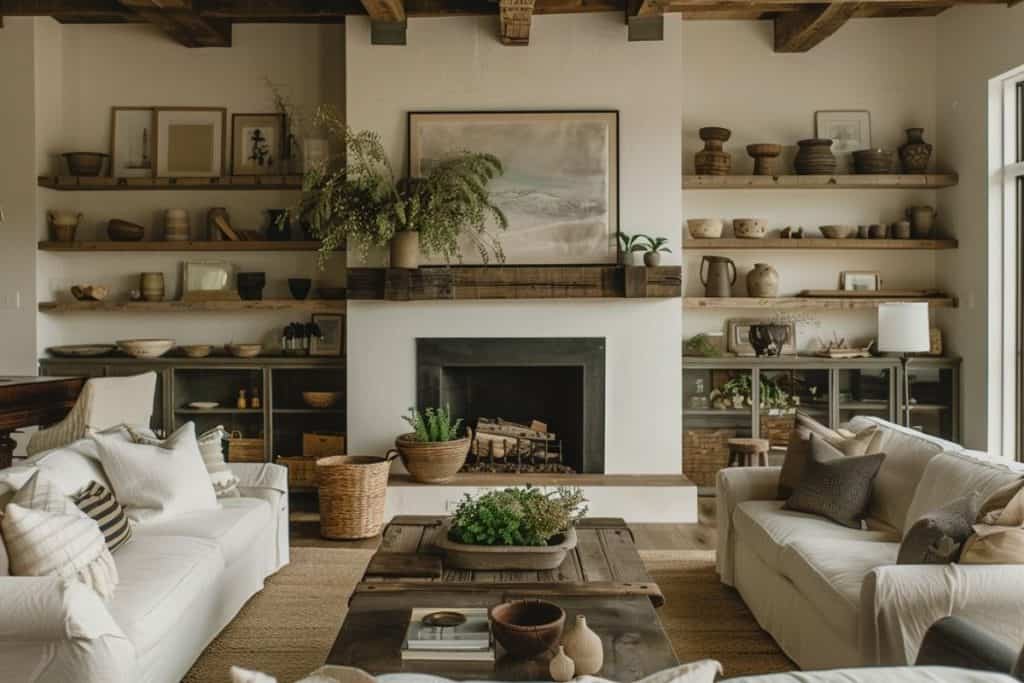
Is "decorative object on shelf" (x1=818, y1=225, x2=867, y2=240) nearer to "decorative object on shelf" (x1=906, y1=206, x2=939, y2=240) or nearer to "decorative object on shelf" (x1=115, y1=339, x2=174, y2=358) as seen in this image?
"decorative object on shelf" (x1=906, y1=206, x2=939, y2=240)

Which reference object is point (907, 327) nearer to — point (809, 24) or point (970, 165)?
point (970, 165)

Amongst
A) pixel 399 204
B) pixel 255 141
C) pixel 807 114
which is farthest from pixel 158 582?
pixel 807 114

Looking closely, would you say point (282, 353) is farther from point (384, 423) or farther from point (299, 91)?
point (299, 91)

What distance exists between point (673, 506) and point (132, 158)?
430cm

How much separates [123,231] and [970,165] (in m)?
5.58

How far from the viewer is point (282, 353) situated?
657cm

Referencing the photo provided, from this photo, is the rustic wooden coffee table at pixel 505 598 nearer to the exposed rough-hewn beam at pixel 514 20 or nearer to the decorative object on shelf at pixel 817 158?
the exposed rough-hewn beam at pixel 514 20

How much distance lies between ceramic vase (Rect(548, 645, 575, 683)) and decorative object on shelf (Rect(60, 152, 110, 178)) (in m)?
5.38

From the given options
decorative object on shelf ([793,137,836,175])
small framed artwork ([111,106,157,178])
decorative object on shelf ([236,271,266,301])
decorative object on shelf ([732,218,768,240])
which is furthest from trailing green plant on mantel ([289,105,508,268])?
decorative object on shelf ([793,137,836,175])

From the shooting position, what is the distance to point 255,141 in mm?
6617

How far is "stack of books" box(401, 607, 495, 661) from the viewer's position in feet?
8.31

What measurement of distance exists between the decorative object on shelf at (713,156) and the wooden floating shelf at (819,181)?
52mm

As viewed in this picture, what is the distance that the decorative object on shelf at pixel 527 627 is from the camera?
2.41 m

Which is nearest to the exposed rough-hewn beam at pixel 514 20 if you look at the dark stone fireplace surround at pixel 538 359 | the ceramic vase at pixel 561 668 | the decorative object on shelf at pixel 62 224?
the dark stone fireplace surround at pixel 538 359
